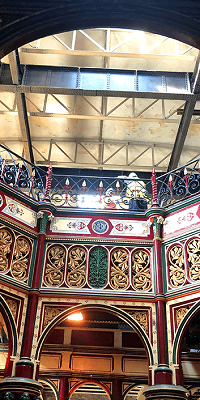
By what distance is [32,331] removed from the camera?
8086mm

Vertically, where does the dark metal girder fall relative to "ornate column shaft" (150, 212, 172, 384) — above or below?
above

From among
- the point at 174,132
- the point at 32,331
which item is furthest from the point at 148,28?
the point at 174,132

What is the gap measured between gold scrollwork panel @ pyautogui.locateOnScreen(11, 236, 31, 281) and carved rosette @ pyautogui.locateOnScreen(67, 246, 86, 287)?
90cm

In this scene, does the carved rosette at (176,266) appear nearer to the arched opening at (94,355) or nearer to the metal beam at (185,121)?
the arched opening at (94,355)

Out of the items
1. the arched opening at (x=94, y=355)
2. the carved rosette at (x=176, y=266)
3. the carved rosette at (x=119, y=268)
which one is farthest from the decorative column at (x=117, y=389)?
the carved rosette at (x=176, y=266)

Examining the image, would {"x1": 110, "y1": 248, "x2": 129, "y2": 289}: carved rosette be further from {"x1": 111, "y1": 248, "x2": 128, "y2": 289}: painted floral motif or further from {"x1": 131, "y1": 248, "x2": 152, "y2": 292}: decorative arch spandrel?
{"x1": 131, "y1": 248, "x2": 152, "y2": 292}: decorative arch spandrel

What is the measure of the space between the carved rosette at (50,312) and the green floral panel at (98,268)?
843 millimetres

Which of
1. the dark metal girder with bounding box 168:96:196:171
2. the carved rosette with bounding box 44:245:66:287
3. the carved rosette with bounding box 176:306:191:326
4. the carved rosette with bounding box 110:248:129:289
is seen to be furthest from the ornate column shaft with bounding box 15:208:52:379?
the dark metal girder with bounding box 168:96:196:171

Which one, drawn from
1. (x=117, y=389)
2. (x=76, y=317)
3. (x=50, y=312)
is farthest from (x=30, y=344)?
(x=117, y=389)

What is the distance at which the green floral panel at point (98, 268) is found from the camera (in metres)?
8.73

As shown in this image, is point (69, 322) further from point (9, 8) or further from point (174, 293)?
point (9, 8)

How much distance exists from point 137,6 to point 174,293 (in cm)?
571

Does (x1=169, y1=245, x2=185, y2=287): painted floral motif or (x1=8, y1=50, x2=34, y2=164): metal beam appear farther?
(x1=8, y1=50, x2=34, y2=164): metal beam

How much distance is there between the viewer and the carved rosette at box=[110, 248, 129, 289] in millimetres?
8703
